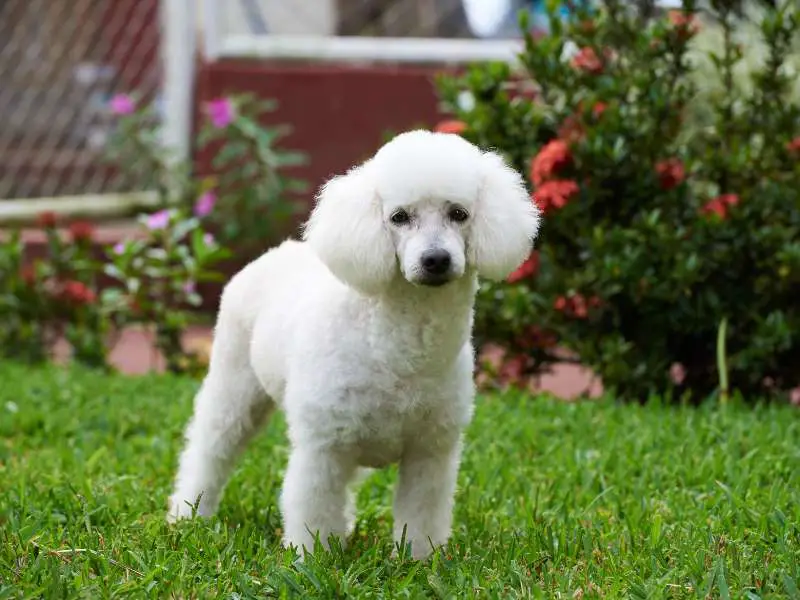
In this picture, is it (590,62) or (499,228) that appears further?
(590,62)

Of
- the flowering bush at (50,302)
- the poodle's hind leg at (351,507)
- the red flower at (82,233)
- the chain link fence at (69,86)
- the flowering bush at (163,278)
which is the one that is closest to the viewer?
the poodle's hind leg at (351,507)

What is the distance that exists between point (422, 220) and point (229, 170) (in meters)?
5.59

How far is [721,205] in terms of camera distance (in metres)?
5.17

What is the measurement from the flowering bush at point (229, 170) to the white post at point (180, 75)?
0.27 metres

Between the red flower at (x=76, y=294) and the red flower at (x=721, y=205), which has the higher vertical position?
the red flower at (x=721, y=205)

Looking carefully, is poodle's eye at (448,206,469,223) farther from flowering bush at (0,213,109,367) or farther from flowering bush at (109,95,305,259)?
flowering bush at (109,95,305,259)

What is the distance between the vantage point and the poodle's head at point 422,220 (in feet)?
9.54

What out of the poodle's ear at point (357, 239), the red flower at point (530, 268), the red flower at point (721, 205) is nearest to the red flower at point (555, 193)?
the red flower at point (530, 268)

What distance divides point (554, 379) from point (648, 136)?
88.0 inches

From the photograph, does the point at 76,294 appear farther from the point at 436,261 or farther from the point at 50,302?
the point at 436,261

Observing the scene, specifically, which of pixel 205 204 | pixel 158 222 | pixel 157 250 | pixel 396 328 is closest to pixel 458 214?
pixel 396 328

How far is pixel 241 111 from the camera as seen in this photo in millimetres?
8375

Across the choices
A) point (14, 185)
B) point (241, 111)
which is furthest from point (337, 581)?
point (14, 185)

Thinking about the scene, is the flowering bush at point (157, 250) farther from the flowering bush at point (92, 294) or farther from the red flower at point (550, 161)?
the red flower at point (550, 161)
